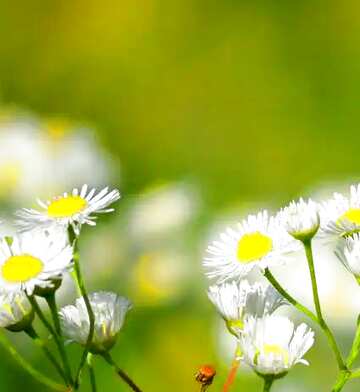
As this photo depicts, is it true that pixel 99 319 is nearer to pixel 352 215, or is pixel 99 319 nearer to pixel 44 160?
pixel 352 215

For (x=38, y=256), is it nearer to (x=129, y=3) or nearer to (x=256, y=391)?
(x=256, y=391)

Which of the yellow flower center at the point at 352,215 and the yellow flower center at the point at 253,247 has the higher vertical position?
the yellow flower center at the point at 352,215

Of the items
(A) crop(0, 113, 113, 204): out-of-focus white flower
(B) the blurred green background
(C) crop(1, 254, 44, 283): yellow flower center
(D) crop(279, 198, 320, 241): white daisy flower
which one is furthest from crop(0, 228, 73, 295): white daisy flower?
(A) crop(0, 113, 113, 204): out-of-focus white flower

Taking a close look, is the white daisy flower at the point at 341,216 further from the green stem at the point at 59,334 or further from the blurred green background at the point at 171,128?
the blurred green background at the point at 171,128

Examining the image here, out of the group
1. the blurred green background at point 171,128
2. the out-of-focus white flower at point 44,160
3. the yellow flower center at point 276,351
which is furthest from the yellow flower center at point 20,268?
the out-of-focus white flower at point 44,160

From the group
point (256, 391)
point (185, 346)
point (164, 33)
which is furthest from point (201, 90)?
point (256, 391)

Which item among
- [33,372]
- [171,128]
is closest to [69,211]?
[33,372]

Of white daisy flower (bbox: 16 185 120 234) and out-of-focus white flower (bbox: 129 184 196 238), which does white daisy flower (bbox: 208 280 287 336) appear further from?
out-of-focus white flower (bbox: 129 184 196 238)
